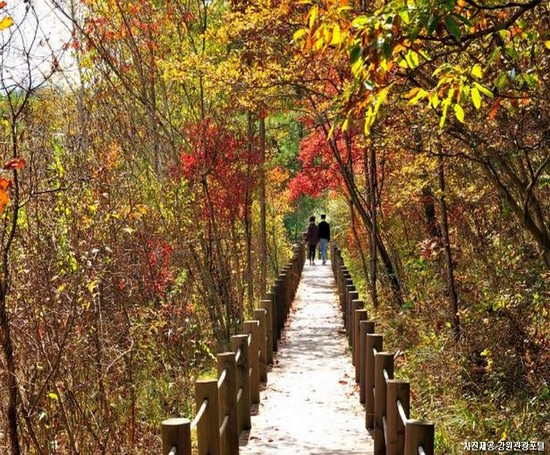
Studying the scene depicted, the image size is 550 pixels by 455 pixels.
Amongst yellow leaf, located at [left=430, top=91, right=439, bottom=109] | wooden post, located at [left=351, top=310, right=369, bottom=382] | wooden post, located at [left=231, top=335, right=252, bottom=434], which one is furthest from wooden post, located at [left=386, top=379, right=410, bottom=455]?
wooden post, located at [left=351, top=310, right=369, bottom=382]

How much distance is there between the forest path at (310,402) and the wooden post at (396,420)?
1.44 m

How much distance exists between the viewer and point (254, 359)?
28.1 feet

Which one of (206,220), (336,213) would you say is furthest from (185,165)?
(336,213)

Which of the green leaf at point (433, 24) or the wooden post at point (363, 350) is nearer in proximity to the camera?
the green leaf at point (433, 24)

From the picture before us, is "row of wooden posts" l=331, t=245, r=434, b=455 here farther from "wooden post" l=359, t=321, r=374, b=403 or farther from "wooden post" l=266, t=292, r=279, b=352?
"wooden post" l=266, t=292, r=279, b=352

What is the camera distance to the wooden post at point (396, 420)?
17.0ft

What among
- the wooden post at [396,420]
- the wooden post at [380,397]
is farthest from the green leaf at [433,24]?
the wooden post at [380,397]

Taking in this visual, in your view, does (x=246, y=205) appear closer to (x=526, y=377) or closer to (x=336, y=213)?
(x=526, y=377)

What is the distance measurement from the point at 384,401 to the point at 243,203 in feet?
25.8

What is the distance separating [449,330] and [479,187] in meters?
2.16

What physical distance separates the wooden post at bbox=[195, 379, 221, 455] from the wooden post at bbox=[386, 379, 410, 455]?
133 centimetres

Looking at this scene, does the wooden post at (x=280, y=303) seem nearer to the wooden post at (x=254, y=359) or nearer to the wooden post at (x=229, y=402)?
the wooden post at (x=254, y=359)

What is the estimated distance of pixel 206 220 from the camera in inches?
542

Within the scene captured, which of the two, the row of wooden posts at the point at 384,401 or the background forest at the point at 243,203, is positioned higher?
the background forest at the point at 243,203
